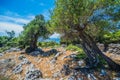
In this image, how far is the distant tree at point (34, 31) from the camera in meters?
43.6

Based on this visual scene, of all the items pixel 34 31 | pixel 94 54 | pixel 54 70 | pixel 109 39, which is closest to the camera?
pixel 54 70

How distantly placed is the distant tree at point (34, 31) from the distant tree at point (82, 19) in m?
15.9

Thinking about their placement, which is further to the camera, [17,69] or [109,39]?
[109,39]

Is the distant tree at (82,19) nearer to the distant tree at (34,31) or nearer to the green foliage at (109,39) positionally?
the green foliage at (109,39)

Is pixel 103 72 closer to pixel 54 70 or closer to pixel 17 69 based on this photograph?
pixel 54 70

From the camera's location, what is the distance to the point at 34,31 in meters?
43.8

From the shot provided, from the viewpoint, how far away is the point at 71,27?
26.8 metres

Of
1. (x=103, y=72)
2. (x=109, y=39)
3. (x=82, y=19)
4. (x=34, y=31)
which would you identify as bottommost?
(x=103, y=72)

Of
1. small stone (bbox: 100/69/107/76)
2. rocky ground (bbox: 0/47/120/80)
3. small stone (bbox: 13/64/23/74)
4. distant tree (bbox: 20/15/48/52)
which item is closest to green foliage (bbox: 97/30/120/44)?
distant tree (bbox: 20/15/48/52)

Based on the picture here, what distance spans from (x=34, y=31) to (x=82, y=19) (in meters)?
20.6

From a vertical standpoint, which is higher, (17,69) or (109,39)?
(109,39)

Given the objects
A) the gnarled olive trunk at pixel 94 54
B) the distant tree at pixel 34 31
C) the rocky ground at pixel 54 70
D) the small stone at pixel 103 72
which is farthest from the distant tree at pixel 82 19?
the distant tree at pixel 34 31

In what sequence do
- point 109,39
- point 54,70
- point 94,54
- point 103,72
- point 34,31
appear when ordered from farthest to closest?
point 109,39, point 34,31, point 94,54, point 54,70, point 103,72

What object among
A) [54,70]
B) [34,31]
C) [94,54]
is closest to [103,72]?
[94,54]
